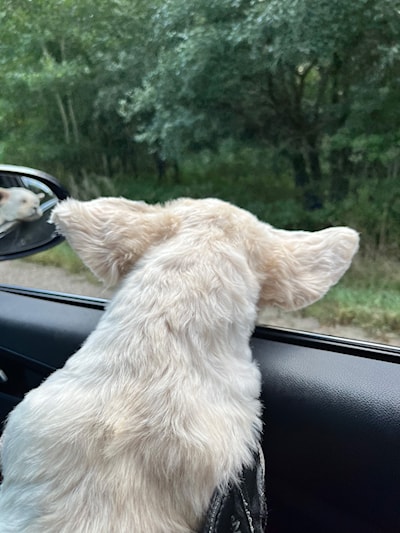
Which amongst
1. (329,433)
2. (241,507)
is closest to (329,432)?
(329,433)

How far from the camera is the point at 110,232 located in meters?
1.16

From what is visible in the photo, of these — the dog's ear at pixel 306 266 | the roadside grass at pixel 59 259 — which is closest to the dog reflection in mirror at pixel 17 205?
the roadside grass at pixel 59 259

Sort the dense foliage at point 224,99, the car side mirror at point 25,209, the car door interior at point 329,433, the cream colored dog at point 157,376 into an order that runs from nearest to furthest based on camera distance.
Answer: the cream colored dog at point 157,376 → the car door interior at point 329,433 → the dense foliage at point 224,99 → the car side mirror at point 25,209

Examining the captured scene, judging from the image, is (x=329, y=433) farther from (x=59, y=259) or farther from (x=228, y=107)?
(x=59, y=259)

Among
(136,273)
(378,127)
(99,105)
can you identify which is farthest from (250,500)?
(99,105)

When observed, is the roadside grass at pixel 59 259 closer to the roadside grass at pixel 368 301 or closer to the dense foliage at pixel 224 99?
the dense foliage at pixel 224 99

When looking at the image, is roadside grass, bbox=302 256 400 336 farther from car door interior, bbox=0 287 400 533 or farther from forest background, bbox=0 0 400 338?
car door interior, bbox=0 287 400 533

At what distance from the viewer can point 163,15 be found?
1.66 meters

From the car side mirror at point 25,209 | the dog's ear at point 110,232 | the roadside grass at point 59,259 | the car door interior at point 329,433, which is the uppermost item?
the dog's ear at point 110,232

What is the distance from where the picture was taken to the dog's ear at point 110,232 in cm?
115

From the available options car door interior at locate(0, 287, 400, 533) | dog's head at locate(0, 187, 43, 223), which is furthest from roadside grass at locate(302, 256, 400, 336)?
dog's head at locate(0, 187, 43, 223)

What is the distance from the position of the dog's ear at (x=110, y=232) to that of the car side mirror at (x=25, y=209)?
539 mm

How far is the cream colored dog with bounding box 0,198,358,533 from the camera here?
0.93 meters

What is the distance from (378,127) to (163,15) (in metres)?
0.66
